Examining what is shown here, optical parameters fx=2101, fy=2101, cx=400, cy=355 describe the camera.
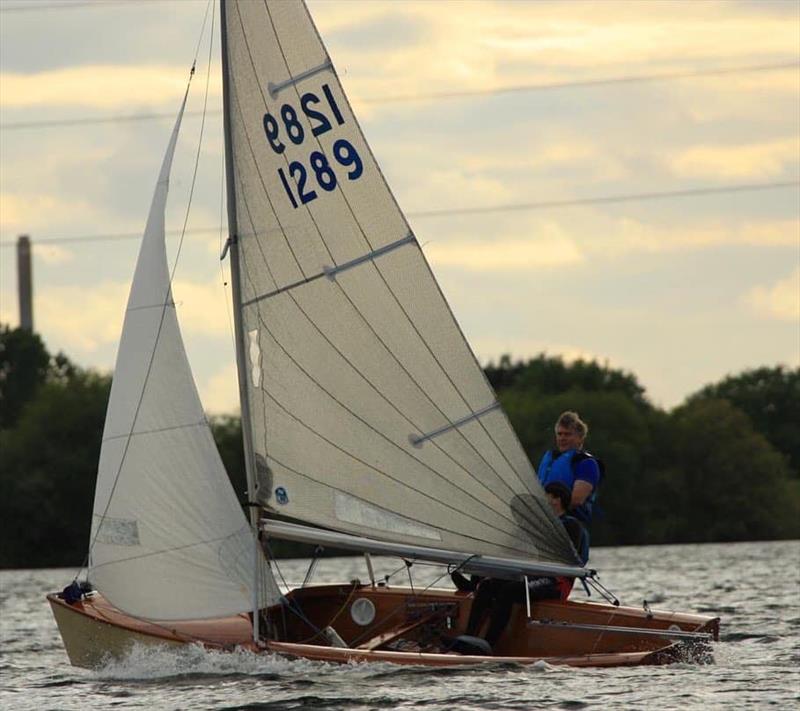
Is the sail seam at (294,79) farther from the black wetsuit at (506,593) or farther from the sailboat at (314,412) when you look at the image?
the black wetsuit at (506,593)

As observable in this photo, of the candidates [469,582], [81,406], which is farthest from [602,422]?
[469,582]

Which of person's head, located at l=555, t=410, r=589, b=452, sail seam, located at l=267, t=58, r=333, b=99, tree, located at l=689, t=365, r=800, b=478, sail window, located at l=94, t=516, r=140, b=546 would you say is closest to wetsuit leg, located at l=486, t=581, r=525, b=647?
person's head, located at l=555, t=410, r=589, b=452

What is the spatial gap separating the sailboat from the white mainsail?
2cm

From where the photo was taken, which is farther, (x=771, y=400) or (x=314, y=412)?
(x=771, y=400)

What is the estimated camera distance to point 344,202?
16391 millimetres

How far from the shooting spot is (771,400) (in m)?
91.8

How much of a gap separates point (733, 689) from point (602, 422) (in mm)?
48259

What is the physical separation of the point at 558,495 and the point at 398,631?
1.67 m

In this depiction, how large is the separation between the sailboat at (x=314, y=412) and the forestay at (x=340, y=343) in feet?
0.04

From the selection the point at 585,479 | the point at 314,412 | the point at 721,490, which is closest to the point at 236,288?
the point at 314,412

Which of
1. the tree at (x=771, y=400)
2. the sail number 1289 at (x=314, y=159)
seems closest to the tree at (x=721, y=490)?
the tree at (x=771, y=400)

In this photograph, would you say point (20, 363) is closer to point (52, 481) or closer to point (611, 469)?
point (52, 481)

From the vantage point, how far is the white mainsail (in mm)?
16297

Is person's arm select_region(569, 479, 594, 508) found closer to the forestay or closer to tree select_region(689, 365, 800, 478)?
the forestay
